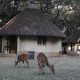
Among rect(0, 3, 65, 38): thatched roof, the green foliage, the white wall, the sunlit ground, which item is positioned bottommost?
the sunlit ground

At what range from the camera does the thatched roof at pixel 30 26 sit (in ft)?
116

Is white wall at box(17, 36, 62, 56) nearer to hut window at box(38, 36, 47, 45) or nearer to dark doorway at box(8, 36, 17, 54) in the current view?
hut window at box(38, 36, 47, 45)

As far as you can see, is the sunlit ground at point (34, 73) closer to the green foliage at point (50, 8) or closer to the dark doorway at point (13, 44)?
the dark doorway at point (13, 44)

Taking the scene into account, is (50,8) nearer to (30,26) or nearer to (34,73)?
(30,26)

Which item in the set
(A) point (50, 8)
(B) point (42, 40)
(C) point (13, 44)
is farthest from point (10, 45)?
(A) point (50, 8)

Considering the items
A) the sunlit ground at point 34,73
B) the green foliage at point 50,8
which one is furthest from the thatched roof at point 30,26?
the sunlit ground at point 34,73

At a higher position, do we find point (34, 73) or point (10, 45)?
point (10, 45)

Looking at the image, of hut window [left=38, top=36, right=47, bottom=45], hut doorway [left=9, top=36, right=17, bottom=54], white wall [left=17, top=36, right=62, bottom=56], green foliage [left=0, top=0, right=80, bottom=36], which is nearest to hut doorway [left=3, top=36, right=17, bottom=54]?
hut doorway [left=9, top=36, right=17, bottom=54]

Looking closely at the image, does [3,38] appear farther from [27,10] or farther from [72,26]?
[72,26]

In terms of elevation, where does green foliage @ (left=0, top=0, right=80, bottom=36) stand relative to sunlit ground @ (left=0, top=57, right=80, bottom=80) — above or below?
above

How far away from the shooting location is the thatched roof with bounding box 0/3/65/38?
35.3m

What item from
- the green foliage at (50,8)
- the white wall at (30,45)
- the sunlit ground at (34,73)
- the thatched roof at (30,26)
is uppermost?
the green foliage at (50,8)

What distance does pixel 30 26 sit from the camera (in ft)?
119

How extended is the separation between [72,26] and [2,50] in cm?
2522
